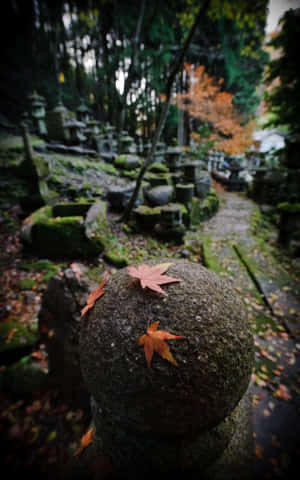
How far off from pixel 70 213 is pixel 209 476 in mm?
5034

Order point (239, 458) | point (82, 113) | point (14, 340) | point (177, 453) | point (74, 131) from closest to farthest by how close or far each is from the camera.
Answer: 1. point (177, 453)
2. point (239, 458)
3. point (14, 340)
4. point (74, 131)
5. point (82, 113)

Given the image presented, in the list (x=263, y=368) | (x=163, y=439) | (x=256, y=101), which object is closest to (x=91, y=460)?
(x=163, y=439)

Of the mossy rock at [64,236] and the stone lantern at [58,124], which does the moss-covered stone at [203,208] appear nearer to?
the mossy rock at [64,236]

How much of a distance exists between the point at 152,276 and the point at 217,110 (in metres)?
15.5

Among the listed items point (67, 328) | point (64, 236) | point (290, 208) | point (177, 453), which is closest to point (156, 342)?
point (177, 453)

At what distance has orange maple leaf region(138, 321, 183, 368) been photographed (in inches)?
36.7

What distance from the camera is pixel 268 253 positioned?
5.76 metres

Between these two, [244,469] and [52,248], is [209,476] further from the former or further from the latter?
[52,248]

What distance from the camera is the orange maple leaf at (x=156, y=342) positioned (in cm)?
93

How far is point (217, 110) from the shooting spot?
1327cm

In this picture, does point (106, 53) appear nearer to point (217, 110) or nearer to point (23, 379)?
point (217, 110)

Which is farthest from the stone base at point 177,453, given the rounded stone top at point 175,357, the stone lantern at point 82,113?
the stone lantern at point 82,113

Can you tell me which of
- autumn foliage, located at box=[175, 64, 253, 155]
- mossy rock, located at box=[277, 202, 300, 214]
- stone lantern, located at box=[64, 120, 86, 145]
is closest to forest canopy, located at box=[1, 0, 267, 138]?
autumn foliage, located at box=[175, 64, 253, 155]

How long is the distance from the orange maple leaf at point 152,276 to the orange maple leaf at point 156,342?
194 millimetres
